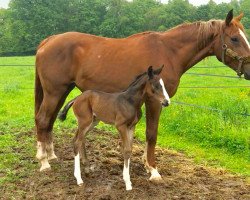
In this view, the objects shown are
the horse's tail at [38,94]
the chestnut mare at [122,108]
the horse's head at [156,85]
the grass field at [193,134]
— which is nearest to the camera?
the horse's head at [156,85]

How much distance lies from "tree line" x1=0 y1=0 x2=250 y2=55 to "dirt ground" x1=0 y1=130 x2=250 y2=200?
4128 centimetres

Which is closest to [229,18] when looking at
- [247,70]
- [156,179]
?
[247,70]

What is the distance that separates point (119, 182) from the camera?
498cm

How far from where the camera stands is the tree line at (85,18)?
47.2 metres

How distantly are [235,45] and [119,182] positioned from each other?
2497 mm

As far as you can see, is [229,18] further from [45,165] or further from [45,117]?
[45,165]

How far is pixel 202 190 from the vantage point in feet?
16.1

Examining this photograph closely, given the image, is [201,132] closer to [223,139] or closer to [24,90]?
[223,139]

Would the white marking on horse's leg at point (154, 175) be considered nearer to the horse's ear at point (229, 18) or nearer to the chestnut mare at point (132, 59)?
the chestnut mare at point (132, 59)

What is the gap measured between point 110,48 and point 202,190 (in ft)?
7.85

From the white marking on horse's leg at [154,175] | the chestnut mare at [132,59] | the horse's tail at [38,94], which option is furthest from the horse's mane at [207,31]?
the horse's tail at [38,94]

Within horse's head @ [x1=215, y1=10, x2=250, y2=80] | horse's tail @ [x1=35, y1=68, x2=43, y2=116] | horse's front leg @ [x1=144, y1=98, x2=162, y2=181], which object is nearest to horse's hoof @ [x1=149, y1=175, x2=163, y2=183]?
horse's front leg @ [x1=144, y1=98, x2=162, y2=181]

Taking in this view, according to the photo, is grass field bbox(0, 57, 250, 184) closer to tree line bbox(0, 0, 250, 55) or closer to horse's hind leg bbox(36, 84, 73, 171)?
horse's hind leg bbox(36, 84, 73, 171)

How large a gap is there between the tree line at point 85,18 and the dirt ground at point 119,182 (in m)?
41.3
